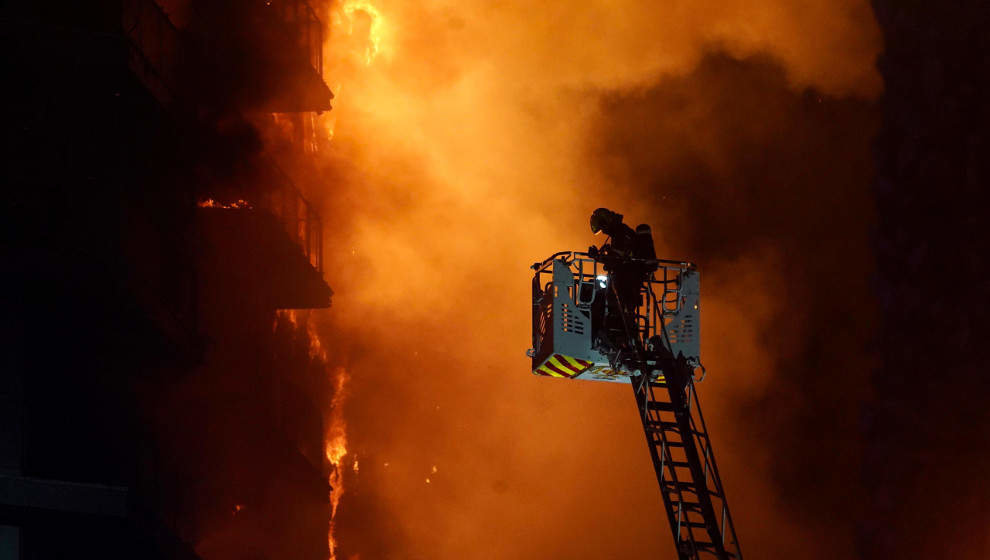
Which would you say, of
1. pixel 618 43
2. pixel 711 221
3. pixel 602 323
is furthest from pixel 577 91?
pixel 602 323

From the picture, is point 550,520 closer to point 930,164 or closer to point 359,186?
point 359,186

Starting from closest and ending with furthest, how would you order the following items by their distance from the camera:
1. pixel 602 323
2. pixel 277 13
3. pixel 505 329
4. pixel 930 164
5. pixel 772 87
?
pixel 602 323 < pixel 277 13 < pixel 930 164 < pixel 772 87 < pixel 505 329

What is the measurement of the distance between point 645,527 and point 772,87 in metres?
9.31

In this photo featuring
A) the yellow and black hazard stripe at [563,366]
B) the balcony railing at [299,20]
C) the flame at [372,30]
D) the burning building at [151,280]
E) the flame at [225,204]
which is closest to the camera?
the burning building at [151,280]

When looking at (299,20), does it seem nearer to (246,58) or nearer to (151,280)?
(246,58)

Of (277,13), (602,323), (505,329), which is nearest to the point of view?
(602,323)

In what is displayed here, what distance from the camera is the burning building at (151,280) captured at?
12.3 metres

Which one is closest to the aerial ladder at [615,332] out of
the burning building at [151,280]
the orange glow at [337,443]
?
the burning building at [151,280]

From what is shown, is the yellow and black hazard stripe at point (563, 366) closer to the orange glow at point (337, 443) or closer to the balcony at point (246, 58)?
the balcony at point (246, 58)

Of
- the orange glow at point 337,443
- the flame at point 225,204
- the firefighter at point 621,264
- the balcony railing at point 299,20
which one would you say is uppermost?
the balcony railing at point 299,20

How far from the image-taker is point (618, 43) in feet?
75.7

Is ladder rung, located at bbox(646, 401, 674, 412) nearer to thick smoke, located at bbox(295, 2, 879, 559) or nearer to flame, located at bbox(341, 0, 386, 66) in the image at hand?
thick smoke, located at bbox(295, 2, 879, 559)

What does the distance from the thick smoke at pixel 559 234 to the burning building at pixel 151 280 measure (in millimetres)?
4760

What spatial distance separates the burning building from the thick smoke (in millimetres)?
4760
